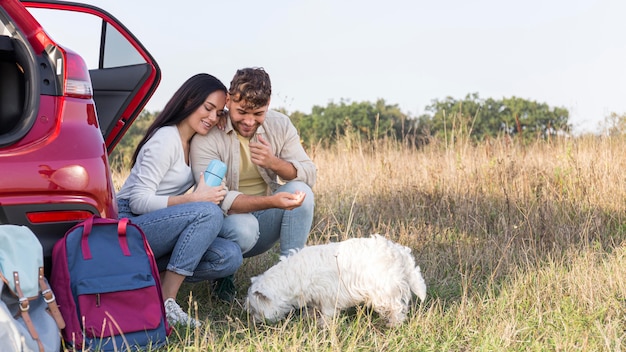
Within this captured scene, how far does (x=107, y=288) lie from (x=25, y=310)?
325mm

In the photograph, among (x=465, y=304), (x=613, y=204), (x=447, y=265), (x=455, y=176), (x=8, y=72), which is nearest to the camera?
(x=8, y=72)

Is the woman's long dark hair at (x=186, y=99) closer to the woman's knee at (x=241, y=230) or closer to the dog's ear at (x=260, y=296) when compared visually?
the woman's knee at (x=241, y=230)

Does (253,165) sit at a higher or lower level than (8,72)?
lower

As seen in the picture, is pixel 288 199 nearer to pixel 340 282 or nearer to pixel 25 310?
pixel 340 282

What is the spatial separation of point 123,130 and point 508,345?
2266 mm

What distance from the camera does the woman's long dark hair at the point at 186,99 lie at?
12.4ft

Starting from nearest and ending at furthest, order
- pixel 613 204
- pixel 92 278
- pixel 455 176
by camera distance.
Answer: pixel 92 278
pixel 613 204
pixel 455 176

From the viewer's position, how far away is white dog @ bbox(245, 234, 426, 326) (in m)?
3.43

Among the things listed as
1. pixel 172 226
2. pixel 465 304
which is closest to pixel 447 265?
pixel 465 304

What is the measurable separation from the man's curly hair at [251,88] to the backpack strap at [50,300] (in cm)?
135

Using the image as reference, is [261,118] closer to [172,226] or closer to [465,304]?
[172,226]

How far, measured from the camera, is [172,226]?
3.51 meters

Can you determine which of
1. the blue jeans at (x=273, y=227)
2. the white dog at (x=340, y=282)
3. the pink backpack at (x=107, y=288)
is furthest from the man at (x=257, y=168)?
the pink backpack at (x=107, y=288)

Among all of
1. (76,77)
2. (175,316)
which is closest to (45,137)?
(76,77)
